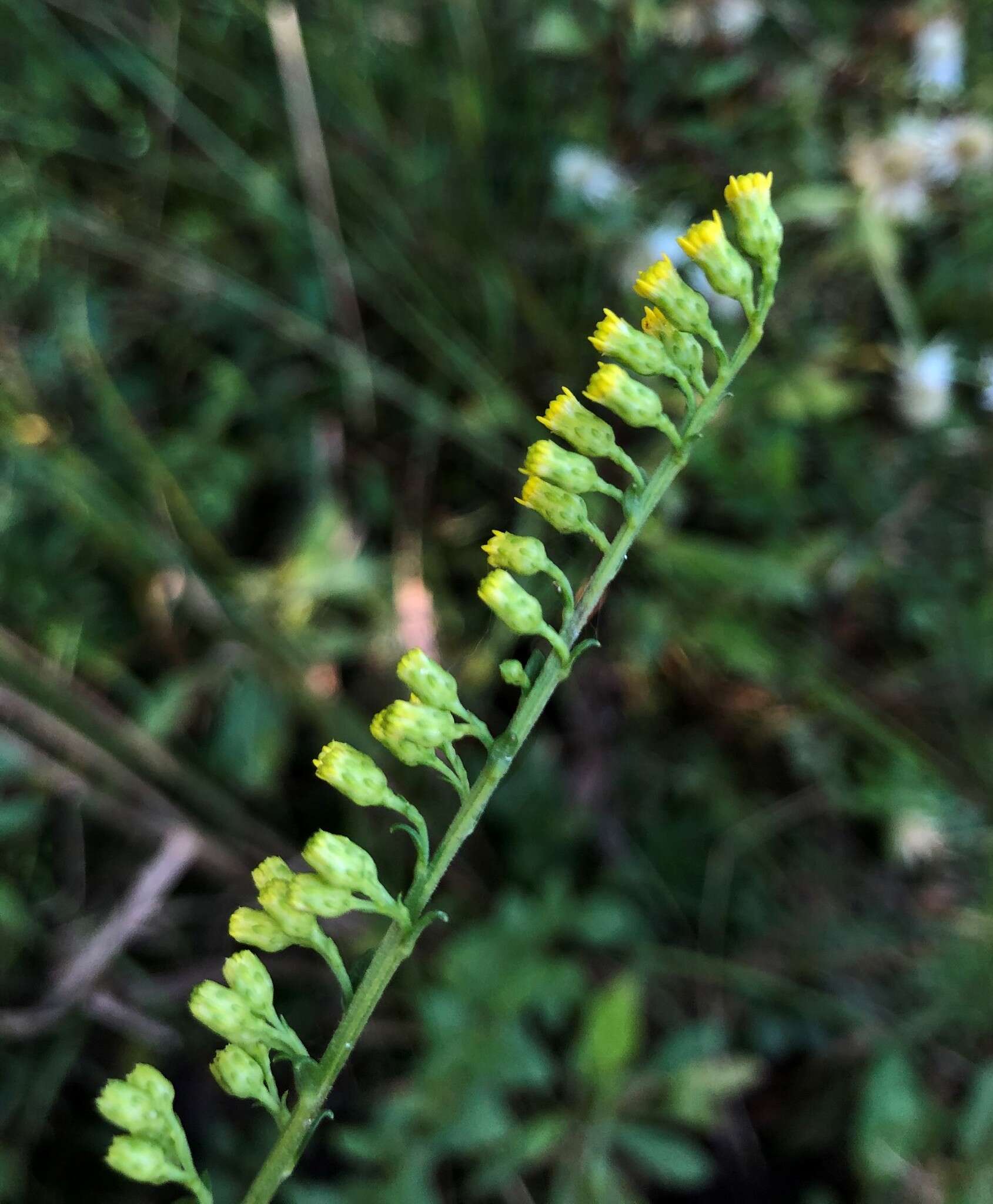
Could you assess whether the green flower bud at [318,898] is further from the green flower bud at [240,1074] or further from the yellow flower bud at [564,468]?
the yellow flower bud at [564,468]

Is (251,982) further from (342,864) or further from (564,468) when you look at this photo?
(564,468)

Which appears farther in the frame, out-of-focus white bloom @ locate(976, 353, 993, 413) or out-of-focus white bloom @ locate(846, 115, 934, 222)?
out-of-focus white bloom @ locate(846, 115, 934, 222)

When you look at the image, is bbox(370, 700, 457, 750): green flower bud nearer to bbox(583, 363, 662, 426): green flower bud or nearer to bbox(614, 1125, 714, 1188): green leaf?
bbox(583, 363, 662, 426): green flower bud

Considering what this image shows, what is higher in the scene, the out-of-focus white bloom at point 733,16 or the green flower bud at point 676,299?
the out-of-focus white bloom at point 733,16

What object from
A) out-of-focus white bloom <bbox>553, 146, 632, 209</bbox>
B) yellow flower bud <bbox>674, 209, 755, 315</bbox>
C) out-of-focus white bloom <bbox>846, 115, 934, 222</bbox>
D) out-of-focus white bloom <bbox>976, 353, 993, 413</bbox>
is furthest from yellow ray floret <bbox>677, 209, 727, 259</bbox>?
out-of-focus white bloom <bbox>846, 115, 934, 222</bbox>

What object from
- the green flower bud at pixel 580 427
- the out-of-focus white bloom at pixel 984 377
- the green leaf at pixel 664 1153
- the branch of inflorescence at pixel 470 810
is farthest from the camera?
the out-of-focus white bloom at pixel 984 377

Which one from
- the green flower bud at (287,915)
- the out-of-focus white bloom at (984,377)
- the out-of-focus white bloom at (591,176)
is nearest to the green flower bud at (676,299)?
the green flower bud at (287,915)

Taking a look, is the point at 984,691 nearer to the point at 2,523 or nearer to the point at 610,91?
the point at 610,91
